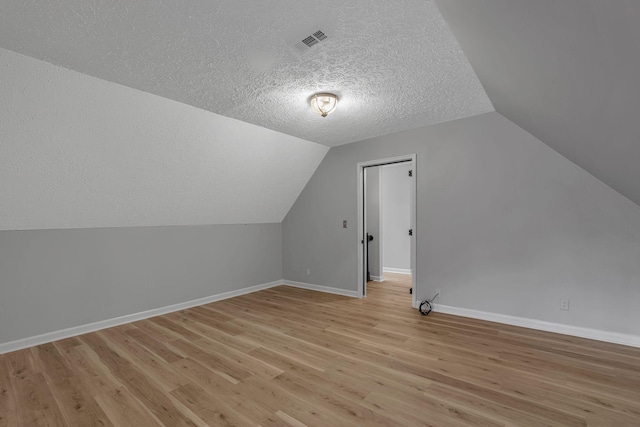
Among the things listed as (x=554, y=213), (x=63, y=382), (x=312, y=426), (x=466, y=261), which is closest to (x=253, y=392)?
(x=312, y=426)

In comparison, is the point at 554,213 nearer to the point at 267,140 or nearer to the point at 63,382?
the point at 267,140

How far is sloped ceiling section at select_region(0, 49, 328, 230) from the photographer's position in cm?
231

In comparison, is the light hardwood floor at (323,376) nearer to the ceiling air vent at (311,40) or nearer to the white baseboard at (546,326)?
the white baseboard at (546,326)

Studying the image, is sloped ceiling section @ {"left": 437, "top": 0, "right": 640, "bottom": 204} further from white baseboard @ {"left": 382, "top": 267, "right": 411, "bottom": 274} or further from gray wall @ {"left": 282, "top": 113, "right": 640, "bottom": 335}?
white baseboard @ {"left": 382, "top": 267, "right": 411, "bottom": 274}

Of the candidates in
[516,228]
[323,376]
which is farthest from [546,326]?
[323,376]

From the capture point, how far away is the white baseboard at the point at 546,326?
2811 mm

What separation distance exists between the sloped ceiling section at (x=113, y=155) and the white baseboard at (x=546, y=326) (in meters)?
3.28

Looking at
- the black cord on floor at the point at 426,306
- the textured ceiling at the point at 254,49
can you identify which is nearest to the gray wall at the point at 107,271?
the textured ceiling at the point at 254,49

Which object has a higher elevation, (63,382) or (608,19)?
(608,19)

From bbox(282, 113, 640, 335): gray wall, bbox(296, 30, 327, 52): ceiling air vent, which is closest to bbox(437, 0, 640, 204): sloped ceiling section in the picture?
bbox(282, 113, 640, 335): gray wall

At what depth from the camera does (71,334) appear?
3.21 metres

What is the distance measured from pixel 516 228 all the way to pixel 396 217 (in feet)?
11.8

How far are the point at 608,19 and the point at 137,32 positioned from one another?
2444mm

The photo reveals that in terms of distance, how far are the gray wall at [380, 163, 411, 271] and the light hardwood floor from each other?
3207mm
